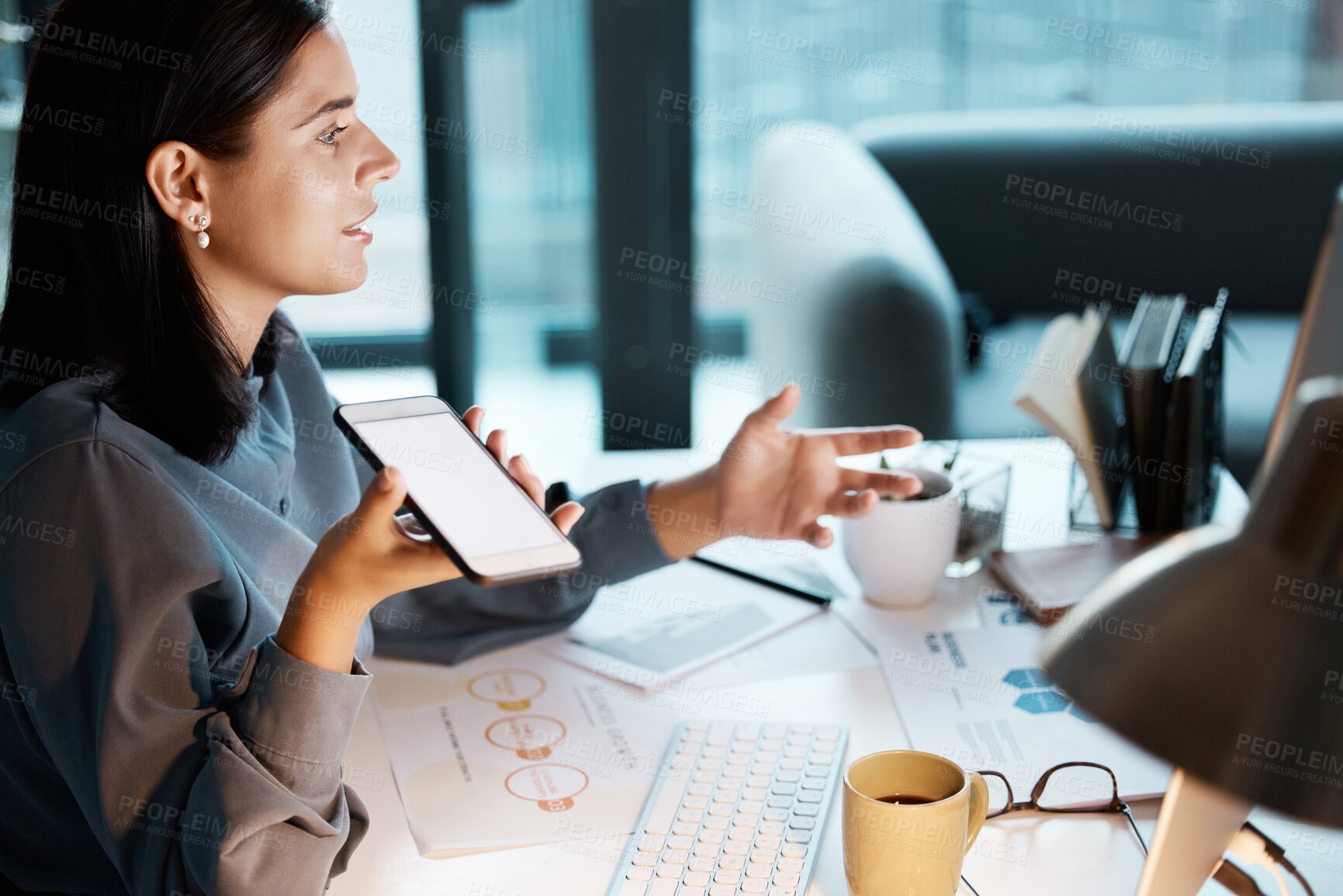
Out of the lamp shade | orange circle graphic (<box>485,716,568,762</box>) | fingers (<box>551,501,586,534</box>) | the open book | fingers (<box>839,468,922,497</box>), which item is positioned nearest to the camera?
the lamp shade

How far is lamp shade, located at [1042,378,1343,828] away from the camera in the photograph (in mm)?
428

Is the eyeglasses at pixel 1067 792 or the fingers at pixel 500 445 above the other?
the fingers at pixel 500 445

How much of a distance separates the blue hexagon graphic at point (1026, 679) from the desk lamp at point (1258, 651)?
0.60 meters

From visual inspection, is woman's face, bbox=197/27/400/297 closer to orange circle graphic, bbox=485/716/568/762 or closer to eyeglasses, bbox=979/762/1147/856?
orange circle graphic, bbox=485/716/568/762

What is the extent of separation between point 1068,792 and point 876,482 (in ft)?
1.08

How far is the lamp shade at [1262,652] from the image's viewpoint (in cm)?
43

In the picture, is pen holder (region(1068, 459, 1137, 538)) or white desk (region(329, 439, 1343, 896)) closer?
white desk (region(329, 439, 1343, 896))

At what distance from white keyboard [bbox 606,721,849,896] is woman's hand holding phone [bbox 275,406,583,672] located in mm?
242

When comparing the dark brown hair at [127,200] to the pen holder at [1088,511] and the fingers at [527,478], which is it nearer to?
the fingers at [527,478]

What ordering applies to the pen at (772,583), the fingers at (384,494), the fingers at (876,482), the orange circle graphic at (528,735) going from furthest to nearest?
the pen at (772,583) < the fingers at (876,482) < the orange circle graphic at (528,735) < the fingers at (384,494)

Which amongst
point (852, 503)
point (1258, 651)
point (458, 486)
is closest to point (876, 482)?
point (852, 503)

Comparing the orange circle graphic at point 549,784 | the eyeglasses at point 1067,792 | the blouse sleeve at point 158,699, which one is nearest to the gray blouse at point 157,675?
the blouse sleeve at point 158,699

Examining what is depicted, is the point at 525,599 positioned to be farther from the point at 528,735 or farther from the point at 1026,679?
the point at 1026,679

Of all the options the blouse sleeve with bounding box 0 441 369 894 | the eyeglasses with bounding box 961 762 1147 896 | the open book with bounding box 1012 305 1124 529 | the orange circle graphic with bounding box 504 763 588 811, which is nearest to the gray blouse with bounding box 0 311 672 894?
the blouse sleeve with bounding box 0 441 369 894
